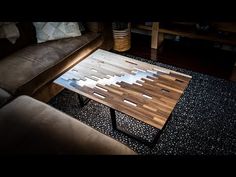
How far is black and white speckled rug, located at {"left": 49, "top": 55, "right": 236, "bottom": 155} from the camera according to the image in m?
1.62

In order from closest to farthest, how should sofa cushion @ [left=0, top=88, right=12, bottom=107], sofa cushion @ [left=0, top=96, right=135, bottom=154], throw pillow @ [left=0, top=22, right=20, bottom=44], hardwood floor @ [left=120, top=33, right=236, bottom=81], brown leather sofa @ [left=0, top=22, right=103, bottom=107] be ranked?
sofa cushion @ [left=0, top=96, right=135, bottom=154] < sofa cushion @ [left=0, top=88, right=12, bottom=107] < brown leather sofa @ [left=0, top=22, right=103, bottom=107] < throw pillow @ [left=0, top=22, right=20, bottom=44] < hardwood floor @ [left=120, top=33, right=236, bottom=81]

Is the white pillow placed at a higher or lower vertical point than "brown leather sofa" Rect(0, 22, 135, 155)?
higher

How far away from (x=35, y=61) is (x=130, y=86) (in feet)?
3.08

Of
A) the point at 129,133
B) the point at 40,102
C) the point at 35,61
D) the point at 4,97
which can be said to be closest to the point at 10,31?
the point at 35,61

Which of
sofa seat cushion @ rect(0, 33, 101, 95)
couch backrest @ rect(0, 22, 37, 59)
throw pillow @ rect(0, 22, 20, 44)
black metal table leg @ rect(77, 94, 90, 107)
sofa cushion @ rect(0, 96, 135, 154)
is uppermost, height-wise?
throw pillow @ rect(0, 22, 20, 44)

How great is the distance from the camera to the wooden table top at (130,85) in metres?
1.44

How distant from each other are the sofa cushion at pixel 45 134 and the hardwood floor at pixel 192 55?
1592 millimetres

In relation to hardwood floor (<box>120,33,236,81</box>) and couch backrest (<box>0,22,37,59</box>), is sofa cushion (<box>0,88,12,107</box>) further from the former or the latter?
hardwood floor (<box>120,33,236,81</box>)

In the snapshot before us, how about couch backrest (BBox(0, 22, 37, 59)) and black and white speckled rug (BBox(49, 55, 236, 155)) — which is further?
couch backrest (BBox(0, 22, 37, 59))

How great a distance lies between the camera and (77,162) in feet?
1.13

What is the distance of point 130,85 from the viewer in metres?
1.66

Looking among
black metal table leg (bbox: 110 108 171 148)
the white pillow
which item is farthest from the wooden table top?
the white pillow

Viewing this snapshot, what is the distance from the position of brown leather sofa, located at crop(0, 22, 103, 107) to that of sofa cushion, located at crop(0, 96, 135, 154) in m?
0.26

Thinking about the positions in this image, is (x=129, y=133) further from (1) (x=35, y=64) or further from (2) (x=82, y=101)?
(1) (x=35, y=64)
